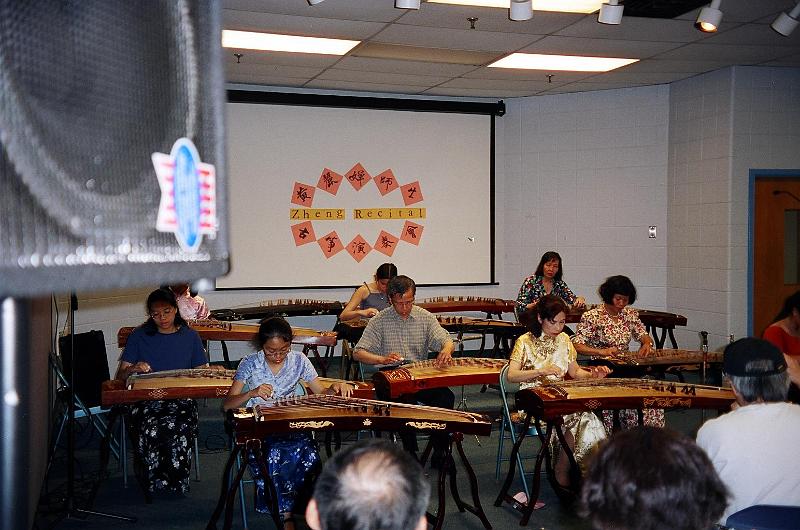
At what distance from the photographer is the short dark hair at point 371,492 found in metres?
1.44

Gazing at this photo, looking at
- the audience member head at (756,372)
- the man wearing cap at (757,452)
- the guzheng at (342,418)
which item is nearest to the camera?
the man wearing cap at (757,452)

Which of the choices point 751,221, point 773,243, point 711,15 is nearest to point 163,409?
point 711,15

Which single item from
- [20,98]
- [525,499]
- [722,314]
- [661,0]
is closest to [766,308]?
[722,314]

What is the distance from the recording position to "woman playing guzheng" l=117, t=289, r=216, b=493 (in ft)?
14.8

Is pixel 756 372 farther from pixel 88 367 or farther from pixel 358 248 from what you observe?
pixel 358 248

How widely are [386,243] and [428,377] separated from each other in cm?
403

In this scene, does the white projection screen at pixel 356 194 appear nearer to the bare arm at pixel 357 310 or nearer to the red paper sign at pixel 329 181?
the red paper sign at pixel 329 181

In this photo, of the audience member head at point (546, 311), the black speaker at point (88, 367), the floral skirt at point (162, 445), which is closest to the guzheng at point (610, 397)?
the audience member head at point (546, 311)

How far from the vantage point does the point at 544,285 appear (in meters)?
7.16

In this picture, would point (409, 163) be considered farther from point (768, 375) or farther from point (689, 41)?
point (768, 375)

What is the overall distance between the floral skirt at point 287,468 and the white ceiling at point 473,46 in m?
2.46

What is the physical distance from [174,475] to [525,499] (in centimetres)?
192

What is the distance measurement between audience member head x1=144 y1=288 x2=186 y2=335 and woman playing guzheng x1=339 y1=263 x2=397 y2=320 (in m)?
2.10

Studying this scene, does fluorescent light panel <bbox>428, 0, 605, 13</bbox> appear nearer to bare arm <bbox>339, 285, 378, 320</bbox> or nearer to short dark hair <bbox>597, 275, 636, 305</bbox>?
short dark hair <bbox>597, 275, 636, 305</bbox>
